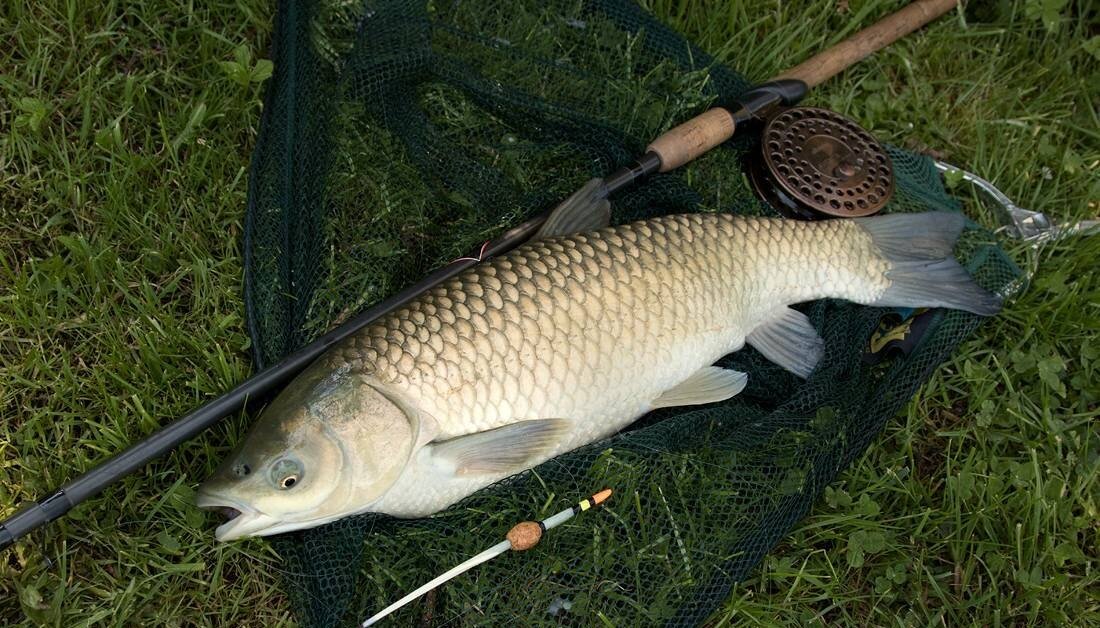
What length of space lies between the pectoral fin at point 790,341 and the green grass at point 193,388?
0.33 m

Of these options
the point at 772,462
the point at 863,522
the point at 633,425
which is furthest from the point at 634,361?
the point at 863,522

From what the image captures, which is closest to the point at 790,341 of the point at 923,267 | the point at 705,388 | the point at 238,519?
the point at 705,388

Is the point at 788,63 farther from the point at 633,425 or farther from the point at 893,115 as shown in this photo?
the point at 633,425

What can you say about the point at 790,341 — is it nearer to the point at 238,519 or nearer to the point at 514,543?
the point at 514,543

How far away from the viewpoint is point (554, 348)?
2211mm

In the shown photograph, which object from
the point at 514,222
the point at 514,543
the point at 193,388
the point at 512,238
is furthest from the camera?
the point at 514,222

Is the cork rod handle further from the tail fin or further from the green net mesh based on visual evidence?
the tail fin

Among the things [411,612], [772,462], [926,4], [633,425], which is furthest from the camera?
[926,4]

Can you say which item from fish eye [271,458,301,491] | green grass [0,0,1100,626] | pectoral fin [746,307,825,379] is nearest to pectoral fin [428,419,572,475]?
fish eye [271,458,301,491]

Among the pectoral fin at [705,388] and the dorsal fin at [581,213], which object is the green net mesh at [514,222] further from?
the dorsal fin at [581,213]

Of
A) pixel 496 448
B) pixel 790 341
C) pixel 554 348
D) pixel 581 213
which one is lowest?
pixel 790 341

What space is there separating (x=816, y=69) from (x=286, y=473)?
208 centimetres

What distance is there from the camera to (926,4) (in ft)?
10.6

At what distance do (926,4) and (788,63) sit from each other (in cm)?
52
